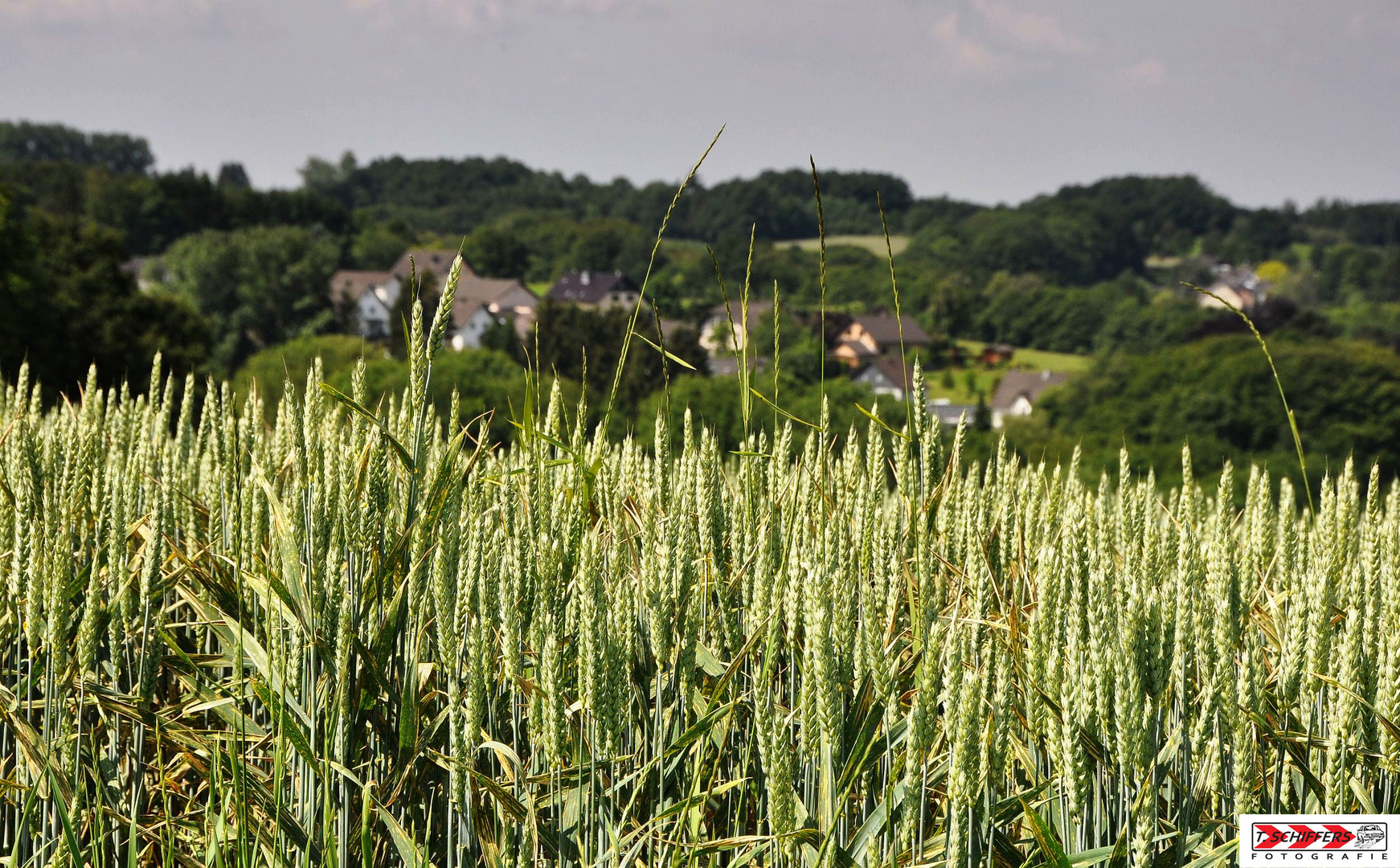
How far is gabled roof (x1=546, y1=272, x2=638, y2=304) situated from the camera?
107m

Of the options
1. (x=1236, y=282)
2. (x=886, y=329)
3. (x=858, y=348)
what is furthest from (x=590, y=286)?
(x=1236, y=282)

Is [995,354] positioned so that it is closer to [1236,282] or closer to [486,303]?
[486,303]

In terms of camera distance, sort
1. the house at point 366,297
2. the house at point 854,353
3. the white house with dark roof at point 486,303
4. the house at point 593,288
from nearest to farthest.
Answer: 1. the house at point 366,297
2. the house at point 854,353
3. the white house with dark roof at point 486,303
4. the house at point 593,288

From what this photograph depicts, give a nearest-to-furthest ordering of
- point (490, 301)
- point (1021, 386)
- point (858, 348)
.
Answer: point (1021, 386) → point (858, 348) → point (490, 301)

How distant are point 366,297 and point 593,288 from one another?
2259 cm

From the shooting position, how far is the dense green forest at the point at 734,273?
36.0 m

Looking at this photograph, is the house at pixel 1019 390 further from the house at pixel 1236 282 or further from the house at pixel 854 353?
the house at pixel 1236 282

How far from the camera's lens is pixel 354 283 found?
299 ft

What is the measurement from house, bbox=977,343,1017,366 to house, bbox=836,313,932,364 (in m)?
4.86

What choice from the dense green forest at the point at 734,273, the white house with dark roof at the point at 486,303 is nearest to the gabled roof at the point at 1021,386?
the dense green forest at the point at 734,273

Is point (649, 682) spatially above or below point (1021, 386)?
above

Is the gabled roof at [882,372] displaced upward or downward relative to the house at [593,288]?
downward

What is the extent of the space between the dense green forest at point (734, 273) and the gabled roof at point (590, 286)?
265cm

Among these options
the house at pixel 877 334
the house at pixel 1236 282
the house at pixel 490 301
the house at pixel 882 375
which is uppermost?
the house at pixel 1236 282
